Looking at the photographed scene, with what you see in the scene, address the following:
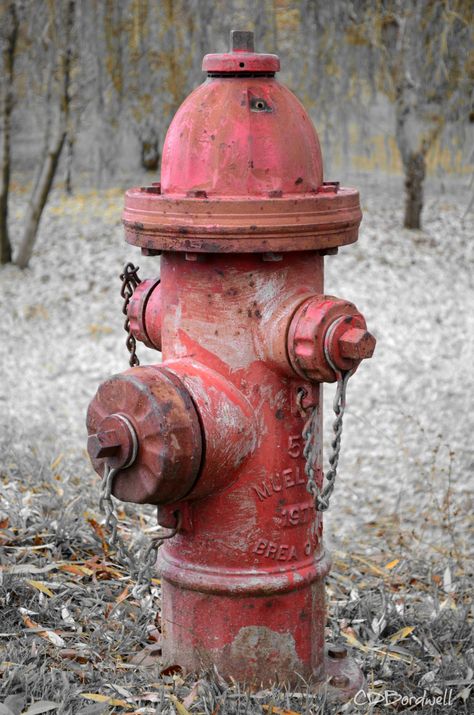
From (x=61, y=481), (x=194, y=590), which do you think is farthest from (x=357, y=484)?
(x=194, y=590)

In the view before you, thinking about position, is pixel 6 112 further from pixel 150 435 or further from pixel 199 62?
pixel 150 435

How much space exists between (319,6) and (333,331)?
6.64 metres

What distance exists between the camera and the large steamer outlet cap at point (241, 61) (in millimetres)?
2123

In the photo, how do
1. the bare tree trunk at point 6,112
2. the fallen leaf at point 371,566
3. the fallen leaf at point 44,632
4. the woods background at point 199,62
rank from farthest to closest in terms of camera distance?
1. the bare tree trunk at point 6,112
2. the woods background at point 199,62
3. the fallen leaf at point 371,566
4. the fallen leaf at point 44,632

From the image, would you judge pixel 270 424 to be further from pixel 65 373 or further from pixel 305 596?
pixel 65 373

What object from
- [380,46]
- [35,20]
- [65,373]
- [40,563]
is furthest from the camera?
[35,20]

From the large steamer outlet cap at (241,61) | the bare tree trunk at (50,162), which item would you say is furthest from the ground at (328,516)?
the large steamer outlet cap at (241,61)

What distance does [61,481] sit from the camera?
388 cm

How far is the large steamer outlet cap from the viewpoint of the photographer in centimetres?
212

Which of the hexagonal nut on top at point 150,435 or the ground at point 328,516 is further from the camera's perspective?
the ground at point 328,516

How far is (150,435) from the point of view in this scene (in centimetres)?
204

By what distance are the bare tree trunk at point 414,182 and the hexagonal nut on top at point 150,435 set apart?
320 inches

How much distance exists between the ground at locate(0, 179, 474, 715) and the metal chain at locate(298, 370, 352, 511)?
503mm

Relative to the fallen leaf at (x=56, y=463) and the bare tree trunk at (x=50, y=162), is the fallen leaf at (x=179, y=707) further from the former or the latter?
the bare tree trunk at (x=50, y=162)
